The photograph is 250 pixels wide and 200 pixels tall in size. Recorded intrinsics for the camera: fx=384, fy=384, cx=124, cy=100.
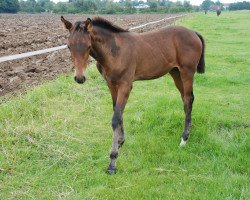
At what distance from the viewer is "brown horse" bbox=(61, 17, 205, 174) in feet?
16.1

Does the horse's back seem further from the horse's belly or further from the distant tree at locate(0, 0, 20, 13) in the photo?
the distant tree at locate(0, 0, 20, 13)

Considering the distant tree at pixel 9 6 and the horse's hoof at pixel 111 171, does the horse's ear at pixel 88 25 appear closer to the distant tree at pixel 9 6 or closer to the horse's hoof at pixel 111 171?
the horse's hoof at pixel 111 171

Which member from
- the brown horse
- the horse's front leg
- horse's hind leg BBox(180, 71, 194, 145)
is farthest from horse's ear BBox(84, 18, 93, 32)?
horse's hind leg BBox(180, 71, 194, 145)

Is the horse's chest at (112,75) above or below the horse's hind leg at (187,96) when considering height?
above

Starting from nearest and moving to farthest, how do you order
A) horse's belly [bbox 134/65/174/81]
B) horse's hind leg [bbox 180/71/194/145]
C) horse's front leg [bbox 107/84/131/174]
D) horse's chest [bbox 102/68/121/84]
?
horse's front leg [bbox 107/84/131/174] → horse's chest [bbox 102/68/121/84] → horse's belly [bbox 134/65/174/81] → horse's hind leg [bbox 180/71/194/145]

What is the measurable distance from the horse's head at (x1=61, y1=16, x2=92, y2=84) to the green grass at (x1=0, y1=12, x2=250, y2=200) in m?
1.45

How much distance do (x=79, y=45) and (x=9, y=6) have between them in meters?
79.4

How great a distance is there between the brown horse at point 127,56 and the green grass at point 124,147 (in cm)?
39

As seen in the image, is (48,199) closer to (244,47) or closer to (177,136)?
(177,136)

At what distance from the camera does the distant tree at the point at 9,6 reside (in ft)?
253

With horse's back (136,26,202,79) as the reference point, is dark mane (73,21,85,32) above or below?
above

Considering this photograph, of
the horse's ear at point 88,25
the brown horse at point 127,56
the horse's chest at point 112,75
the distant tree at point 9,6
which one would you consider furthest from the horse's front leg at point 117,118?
the distant tree at point 9,6

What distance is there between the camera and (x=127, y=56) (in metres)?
5.82

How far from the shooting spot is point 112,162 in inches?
217
